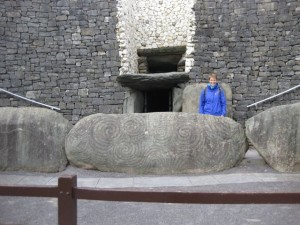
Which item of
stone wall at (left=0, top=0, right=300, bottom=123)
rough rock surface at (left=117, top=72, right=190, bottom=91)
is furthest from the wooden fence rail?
stone wall at (left=0, top=0, right=300, bottom=123)

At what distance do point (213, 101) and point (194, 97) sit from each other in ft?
7.27

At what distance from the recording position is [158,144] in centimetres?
485

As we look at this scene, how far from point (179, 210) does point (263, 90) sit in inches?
233

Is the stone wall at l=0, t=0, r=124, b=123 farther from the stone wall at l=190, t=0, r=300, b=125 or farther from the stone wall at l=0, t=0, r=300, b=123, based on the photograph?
the stone wall at l=190, t=0, r=300, b=125

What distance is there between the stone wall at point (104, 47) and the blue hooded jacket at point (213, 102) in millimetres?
2566

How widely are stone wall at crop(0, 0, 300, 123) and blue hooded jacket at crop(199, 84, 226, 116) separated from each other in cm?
257

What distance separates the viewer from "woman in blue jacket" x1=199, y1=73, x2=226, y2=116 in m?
5.99

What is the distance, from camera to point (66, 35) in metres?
8.98

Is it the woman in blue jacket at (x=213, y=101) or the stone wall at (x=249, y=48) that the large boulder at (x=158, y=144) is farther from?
the stone wall at (x=249, y=48)

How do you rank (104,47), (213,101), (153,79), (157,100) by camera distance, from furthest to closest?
1. (157,100)
2. (104,47)
3. (153,79)
4. (213,101)

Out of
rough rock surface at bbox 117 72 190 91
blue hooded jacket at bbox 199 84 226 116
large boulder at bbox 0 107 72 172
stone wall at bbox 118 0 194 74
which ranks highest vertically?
stone wall at bbox 118 0 194 74

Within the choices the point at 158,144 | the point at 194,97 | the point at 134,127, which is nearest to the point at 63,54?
the point at 194,97

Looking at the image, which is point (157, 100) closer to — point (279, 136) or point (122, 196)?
point (279, 136)

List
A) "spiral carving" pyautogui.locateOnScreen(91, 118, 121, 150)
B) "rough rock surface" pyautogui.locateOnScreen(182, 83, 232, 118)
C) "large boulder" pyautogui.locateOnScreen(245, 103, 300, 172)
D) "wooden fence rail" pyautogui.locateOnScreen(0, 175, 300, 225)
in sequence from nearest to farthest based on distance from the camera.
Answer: "wooden fence rail" pyautogui.locateOnScreen(0, 175, 300, 225) < "large boulder" pyautogui.locateOnScreen(245, 103, 300, 172) < "spiral carving" pyautogui.locateOnScreen(91, 118, 121, 150) < "rough rock surface" pyautogui.locateOnScreen(182, 83, 232, 118)
